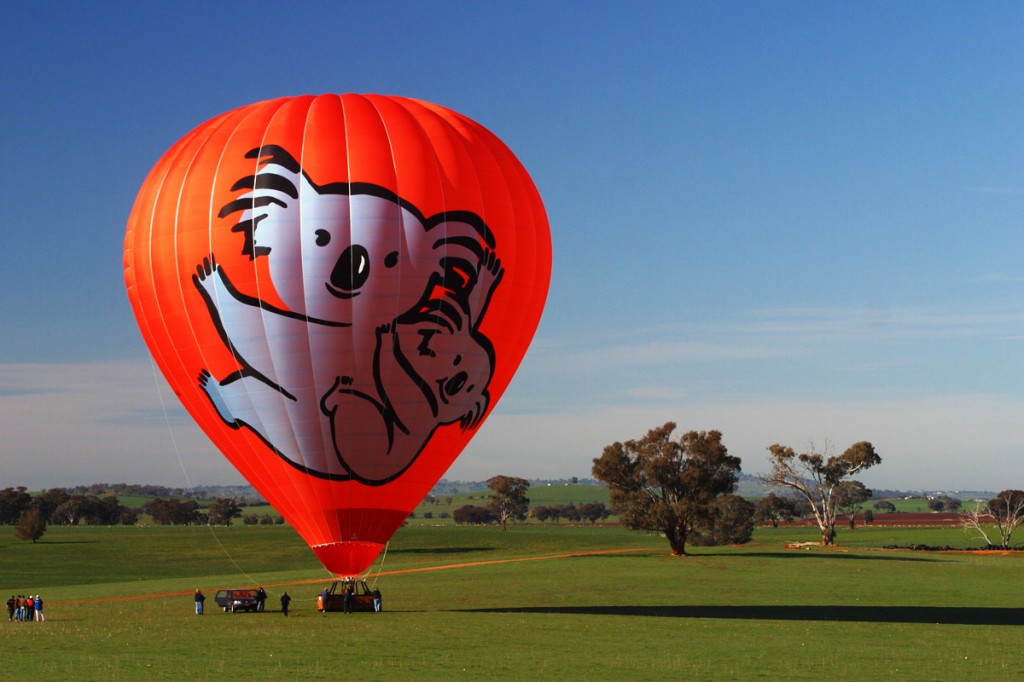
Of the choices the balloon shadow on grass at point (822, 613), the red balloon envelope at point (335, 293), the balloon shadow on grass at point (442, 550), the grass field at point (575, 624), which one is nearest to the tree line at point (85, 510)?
the balloon shadow on grass at point (442, 550)

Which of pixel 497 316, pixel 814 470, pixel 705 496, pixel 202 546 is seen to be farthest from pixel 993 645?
pixel 202 546

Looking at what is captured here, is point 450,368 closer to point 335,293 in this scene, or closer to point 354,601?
point 335,293

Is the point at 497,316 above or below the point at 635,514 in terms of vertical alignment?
above

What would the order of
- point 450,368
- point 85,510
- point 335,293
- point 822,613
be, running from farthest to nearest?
point 85,510 < point 822,613 < point 450,368 < point 335,293

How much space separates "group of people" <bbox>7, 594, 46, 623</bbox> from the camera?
46500 mm

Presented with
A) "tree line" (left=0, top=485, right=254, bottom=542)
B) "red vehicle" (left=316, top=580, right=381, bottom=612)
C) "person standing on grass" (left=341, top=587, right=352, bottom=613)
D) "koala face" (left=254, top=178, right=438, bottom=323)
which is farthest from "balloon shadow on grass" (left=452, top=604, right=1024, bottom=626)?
"tree line" (left=0, top=485, right=254, bottom=542)

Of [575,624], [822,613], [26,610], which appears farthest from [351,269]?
[822,613]

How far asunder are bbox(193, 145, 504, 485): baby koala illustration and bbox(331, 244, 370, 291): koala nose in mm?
31

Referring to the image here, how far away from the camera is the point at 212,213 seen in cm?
3853

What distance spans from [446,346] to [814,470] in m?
84.7

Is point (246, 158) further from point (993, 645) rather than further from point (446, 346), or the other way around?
point (993, 645)

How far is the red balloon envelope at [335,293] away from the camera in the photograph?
3784 cm

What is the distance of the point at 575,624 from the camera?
41781 mm

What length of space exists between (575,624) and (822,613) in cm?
1179
